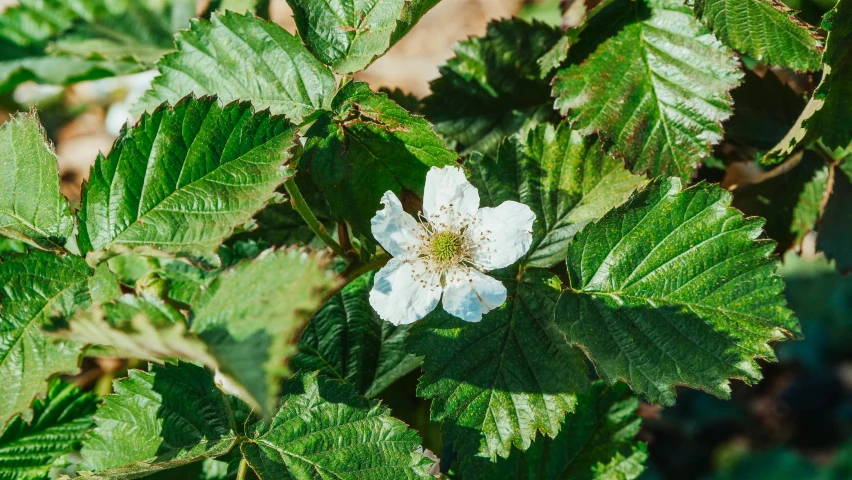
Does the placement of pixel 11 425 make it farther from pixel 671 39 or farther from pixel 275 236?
pixel 671 39

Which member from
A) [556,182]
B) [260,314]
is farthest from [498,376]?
[260,314]

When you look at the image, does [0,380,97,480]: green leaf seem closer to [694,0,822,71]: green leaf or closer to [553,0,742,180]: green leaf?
[553,0,742,180]: green leaf

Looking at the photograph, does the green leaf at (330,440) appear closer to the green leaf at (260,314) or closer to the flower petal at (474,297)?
the flower petal at (474,297)

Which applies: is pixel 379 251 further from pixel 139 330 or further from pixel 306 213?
pixel 139 330

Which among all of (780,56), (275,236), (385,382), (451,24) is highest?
(451,24)

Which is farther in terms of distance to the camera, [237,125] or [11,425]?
[11,425]

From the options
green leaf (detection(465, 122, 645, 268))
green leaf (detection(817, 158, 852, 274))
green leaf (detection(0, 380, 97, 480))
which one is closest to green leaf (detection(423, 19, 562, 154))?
green leaf (detection(465, 122, 645, 268))

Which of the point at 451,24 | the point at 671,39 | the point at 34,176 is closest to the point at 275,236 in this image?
the point at 34,176

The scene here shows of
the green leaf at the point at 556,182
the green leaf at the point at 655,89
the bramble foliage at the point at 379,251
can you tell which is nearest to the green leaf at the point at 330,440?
the bramble foliage at the point at 379,251
